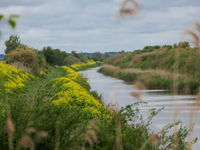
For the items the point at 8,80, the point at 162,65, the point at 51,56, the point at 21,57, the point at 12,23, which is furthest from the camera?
the point at 51,56

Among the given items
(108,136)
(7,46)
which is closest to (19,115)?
(108,136)

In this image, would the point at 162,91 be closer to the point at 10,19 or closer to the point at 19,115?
the point at 19,115

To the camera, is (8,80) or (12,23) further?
(8,80)

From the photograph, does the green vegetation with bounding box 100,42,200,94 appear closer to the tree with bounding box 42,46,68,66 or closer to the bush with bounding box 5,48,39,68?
the bush with bounding box 5,48,39,68

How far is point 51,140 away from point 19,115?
21.3 inches

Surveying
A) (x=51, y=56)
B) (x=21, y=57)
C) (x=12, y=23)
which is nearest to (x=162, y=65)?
(x=12, y=23)

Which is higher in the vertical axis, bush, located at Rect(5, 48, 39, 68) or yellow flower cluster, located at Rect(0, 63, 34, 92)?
bush, located at Rect(5, 48, 39, 68)

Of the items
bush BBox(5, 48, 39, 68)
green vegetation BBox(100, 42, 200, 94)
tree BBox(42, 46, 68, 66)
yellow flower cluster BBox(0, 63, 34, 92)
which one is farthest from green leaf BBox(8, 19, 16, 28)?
tree BBox(42, 46, 68, 66)

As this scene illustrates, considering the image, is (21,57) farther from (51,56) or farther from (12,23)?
(51,56)

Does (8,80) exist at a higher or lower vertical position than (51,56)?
lower

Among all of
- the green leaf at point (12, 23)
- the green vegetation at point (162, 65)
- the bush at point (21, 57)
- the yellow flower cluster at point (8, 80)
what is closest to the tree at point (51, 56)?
the bush at point (21, 57)

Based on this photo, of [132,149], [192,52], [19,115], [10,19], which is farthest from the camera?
[132,149]

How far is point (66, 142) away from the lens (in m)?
3.43

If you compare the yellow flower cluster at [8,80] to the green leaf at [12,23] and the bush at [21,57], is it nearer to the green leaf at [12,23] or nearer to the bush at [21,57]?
the bush at [21,57]
